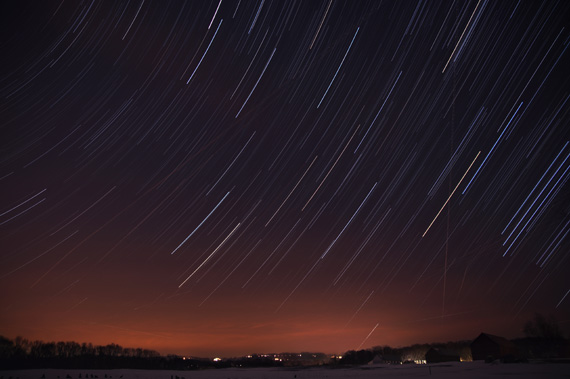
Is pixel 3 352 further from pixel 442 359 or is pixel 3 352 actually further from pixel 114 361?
pixel 442 359

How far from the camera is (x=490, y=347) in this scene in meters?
54.2

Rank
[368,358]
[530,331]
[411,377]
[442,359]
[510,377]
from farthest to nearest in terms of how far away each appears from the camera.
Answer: [368,358] → [530,331] → [442,359] → [411,377] → [510,377]

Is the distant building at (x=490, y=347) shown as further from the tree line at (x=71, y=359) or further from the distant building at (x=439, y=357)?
the tree line at (x=71, y=359)

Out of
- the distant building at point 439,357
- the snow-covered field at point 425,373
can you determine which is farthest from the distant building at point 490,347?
the snow-covered field at point 425,373

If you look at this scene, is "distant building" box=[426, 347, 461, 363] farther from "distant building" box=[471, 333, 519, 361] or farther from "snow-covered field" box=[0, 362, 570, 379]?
"snow-covered field" box=[0, 362, 570, 379]

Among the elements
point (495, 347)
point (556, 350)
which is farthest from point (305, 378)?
point (556, 350)

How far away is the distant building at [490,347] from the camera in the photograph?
53500mm

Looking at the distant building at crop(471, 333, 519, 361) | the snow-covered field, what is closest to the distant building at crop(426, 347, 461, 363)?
the distant building at crop(471, 333, 519, 361)

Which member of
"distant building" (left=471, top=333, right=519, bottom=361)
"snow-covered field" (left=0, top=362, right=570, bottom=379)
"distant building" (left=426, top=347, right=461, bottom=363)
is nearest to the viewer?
"snow-covered field" (left=0, top=362, right=570, bottom=379)

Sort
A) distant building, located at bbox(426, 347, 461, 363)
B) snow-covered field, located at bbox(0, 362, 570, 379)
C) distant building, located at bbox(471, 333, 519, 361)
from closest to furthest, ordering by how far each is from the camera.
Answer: snow-covered field, located at bbox(0, 362, 570, 379) → distant building, located at bbox(471, 333, 519, 361) → distant building, located at bbox(426, 347, 461, 363)

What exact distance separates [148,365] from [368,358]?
39.7m

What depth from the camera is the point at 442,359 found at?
58156 millimetres

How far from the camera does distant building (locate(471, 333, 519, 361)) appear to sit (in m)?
53.5

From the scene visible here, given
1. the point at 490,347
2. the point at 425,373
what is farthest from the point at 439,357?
the point at 425,373
